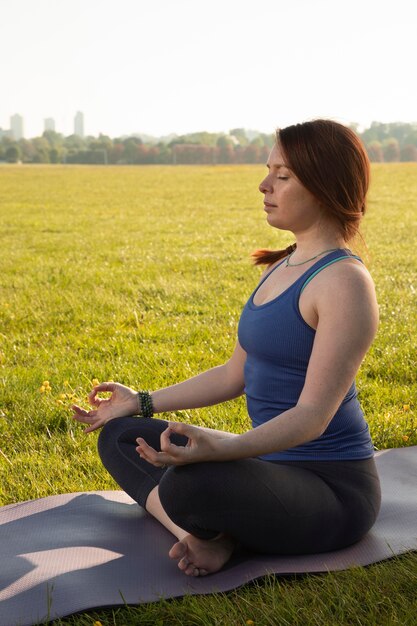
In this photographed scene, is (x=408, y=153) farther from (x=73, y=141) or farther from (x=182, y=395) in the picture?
(x=182, y=395)

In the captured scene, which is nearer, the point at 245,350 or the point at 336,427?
the point at 336,427

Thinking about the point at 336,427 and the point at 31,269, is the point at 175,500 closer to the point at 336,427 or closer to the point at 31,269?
the point at 336,427

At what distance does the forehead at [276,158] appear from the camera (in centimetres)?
298

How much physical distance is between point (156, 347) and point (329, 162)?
3.93 m

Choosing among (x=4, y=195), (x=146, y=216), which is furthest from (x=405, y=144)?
(x=146, y=216)

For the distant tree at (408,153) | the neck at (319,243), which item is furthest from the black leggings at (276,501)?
the distant tree at (408,153)

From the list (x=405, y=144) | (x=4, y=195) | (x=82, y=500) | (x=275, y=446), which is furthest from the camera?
(x=405, y=144)

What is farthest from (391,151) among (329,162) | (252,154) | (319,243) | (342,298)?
(342,298)

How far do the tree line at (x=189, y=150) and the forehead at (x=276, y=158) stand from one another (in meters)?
75.2

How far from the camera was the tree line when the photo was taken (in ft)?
300

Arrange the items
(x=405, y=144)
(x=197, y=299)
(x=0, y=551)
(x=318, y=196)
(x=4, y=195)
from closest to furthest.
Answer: (x=318, y=196) < (x=0, y=551) < (x=197, y=299) < (x=4, y=195) < (x=405, y=144)

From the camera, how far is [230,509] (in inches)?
111

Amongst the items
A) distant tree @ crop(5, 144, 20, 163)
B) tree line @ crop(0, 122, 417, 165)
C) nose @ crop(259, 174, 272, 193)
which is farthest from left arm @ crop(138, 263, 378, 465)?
distant tree @ crop(5, 144, 20, 163)

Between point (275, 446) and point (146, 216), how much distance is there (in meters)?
17.9
